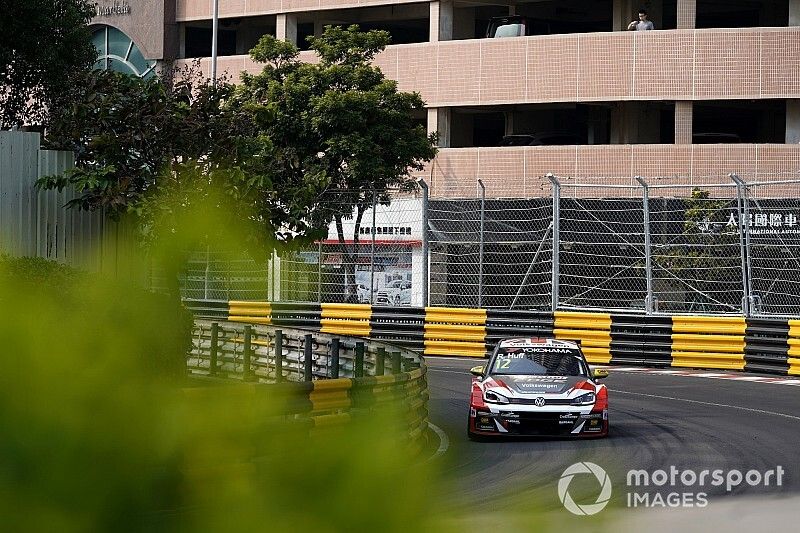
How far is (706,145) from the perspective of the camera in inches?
1446

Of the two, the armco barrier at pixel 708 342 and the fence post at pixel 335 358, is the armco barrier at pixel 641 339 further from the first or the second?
the fence post at pixel 335 358

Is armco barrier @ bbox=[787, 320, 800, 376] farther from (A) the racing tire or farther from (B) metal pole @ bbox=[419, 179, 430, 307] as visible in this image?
(A) the racing tire

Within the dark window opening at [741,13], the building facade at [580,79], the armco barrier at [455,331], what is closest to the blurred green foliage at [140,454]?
the armco barrier at [455,331]

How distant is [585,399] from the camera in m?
14.0

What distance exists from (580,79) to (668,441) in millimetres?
25103

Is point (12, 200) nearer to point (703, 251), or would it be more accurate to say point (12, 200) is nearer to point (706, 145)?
point (703, 251)

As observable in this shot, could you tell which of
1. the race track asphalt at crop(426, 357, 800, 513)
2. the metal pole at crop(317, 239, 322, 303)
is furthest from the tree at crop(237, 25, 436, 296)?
the race track asphalt at crop(426, 357, 800, 513)

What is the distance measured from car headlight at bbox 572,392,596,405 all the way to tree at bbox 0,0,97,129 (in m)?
20.0

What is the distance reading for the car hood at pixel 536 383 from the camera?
14.1 meters

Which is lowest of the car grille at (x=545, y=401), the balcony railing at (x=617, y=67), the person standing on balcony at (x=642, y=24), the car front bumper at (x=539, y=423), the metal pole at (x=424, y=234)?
the car front bumper at (x=539, y=423)

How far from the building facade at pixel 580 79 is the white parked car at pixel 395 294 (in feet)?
26.4

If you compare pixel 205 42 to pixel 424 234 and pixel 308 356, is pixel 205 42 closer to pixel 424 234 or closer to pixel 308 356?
pixel 424 234

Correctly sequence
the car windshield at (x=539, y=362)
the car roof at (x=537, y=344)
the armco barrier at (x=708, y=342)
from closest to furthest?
1. the car windshield at (x=539, y=362)
2. the car roof at (x=537, y=344)
3. the armco barrier at (x=708, y=342)

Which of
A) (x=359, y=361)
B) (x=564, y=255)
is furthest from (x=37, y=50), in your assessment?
(x=359, y=361)
